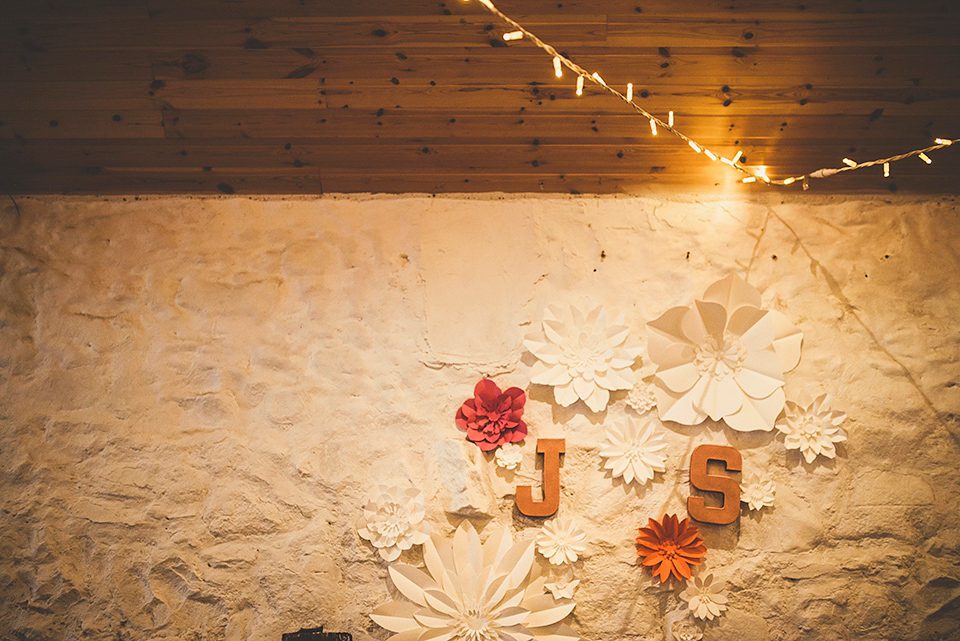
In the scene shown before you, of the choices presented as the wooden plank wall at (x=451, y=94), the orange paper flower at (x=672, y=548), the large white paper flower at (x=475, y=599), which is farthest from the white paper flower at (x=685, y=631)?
the wooden plank wall at (x=451, y=94)

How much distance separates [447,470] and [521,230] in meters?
0.96

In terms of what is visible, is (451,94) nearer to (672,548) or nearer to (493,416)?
(493,416)

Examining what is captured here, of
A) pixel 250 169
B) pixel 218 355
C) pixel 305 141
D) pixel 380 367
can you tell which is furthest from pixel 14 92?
pixel 380 367

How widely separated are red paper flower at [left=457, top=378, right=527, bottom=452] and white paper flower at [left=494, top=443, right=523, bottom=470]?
1.0 inches

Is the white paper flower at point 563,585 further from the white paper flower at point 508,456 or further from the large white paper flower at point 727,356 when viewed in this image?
the large white paper flower at point 727,356

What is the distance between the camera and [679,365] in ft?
7.05

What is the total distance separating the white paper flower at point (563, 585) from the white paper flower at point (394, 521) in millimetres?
478

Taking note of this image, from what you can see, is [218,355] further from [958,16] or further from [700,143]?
[958,16]

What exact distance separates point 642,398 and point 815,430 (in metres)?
0.63

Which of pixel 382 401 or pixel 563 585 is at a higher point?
pixel 382 401

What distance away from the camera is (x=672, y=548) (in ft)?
6.86

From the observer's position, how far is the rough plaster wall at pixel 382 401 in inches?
83.1

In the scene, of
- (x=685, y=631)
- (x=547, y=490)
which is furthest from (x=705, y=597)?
(x=547, y=490)

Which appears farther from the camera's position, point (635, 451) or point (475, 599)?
point (635, 451)
